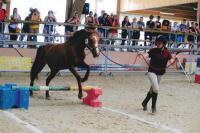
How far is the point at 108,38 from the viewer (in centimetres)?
1811

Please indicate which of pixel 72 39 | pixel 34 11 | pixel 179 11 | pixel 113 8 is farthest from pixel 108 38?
pixel 179 11

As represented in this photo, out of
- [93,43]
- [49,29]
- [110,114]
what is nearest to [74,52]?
[93,43]

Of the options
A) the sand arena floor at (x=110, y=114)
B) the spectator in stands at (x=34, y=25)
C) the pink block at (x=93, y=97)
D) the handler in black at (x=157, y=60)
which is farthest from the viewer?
the spectator in stands at (x=34, y=25)

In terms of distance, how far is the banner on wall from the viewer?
15.6 metres

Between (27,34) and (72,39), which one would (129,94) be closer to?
(72,39)

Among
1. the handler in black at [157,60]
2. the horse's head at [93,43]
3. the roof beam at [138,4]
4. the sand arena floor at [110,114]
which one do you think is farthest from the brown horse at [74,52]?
the roof beam at [138,4]

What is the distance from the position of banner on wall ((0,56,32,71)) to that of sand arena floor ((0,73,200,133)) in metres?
0.72

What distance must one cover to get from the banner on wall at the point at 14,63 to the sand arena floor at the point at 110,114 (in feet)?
2.37

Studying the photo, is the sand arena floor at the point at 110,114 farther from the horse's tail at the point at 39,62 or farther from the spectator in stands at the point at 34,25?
the spectator in stands at the point at 34,25

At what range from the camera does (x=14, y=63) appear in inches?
620

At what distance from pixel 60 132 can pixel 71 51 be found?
3.97 meters

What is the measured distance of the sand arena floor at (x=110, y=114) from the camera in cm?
811

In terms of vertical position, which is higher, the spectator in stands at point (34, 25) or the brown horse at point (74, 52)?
the spectator in stands at point (34, 25)

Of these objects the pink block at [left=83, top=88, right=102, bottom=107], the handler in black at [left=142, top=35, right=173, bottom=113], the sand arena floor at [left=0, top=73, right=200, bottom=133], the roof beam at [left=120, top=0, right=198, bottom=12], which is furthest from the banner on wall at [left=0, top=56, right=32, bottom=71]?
the roof beam at [left=120, top=0, right=198, bottom=12]
